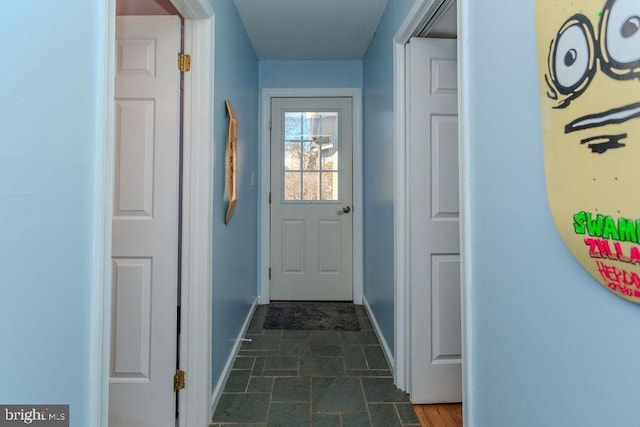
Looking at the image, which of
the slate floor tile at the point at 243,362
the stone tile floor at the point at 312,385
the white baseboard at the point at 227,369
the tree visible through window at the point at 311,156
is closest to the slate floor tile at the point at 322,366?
the stone tile floor at the point at 312,385

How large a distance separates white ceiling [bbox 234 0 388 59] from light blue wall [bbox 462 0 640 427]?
1.69 metres

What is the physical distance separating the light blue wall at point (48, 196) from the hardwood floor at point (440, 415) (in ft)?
5.06

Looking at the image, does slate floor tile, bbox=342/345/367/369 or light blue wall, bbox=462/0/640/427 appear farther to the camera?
slate floor tile, bbox=342/345/367/369

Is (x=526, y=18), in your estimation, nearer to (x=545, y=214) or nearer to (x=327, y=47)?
(x=545, y=214)

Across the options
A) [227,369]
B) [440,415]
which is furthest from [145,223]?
[440,415]

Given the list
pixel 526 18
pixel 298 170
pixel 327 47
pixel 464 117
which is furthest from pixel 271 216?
pixel 526 18

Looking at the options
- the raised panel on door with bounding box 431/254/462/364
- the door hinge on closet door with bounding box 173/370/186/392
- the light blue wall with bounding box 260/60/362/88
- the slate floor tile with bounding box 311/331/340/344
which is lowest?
the slate floor tile with bounding box 311/331/340/344

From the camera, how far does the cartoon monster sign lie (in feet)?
1.85

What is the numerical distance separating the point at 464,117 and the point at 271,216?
2722 mm

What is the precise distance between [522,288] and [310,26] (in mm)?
2677

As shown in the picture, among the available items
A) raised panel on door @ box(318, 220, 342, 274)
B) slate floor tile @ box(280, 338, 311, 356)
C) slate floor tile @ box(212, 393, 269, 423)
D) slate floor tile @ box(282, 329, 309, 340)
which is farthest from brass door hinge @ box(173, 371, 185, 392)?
raised panel on door @ box(318, 220, 342, 274)

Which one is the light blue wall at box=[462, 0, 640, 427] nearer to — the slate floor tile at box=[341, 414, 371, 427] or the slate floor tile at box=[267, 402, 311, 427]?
the slate floor tile at box=[341, 414, 371, 427]

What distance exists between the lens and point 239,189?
2.54m

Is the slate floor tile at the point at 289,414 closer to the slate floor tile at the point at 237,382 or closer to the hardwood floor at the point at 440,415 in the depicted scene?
the slate floor tile at the point at 237,382
